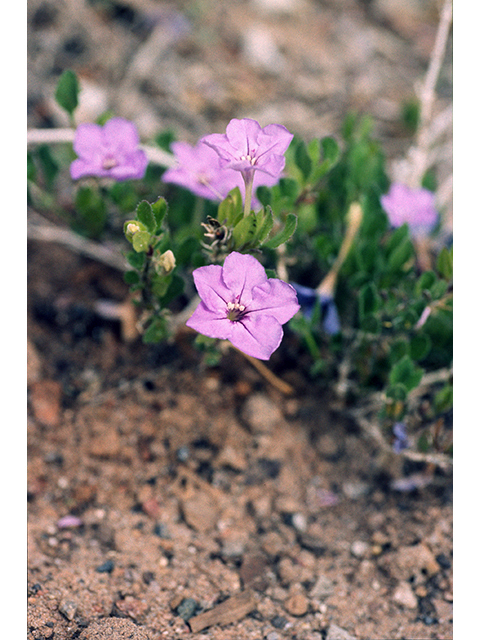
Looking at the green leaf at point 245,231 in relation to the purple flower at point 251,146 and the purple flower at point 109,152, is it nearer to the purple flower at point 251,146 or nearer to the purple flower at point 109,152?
the purple flower at point 251,146

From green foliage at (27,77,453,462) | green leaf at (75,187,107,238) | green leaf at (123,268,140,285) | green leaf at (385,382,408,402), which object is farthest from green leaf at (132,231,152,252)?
green leaf at (385,382,408,402)

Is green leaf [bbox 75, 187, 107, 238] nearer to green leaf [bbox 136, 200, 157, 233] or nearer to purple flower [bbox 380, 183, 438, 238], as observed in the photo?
green leaf [bbox 136, 200, 157, 233]

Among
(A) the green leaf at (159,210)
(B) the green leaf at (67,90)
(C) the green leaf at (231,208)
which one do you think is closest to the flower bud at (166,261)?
(A) the green leaf at (159,210)

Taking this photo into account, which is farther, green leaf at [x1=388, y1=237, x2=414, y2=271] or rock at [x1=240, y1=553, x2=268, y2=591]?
green leaf at [x1=388, y1=237, x2=414, y2=271]

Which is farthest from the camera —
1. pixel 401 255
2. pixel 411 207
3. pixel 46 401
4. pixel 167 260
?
pixel 411 207

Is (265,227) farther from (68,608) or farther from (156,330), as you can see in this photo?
(68,608)

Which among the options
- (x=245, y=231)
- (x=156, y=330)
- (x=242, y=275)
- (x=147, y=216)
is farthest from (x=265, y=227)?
(x=156, y=330)
